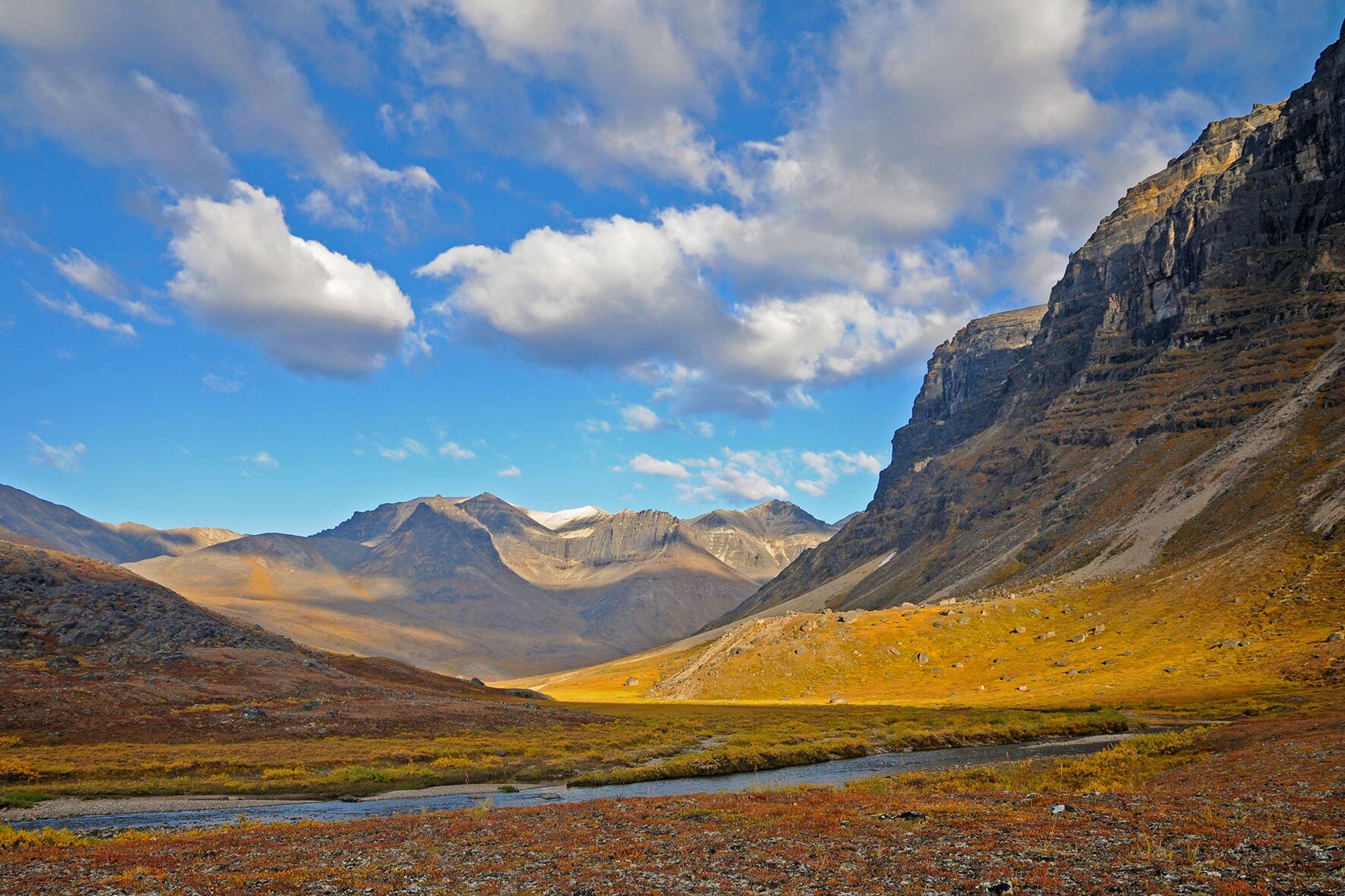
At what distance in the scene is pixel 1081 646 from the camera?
381 ft

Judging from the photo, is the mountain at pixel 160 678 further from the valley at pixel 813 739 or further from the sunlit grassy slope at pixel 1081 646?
the sunlit grassy slope at pixel 1081 646

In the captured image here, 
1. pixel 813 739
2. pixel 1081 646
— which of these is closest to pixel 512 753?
pixel 813 739

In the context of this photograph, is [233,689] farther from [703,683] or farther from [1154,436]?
[1154,436]

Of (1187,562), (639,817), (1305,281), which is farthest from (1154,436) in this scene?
→ (639,817)

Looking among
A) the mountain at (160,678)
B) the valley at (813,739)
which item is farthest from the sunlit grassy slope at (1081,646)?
the mountain at (160,678)

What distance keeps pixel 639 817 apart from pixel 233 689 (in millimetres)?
72967

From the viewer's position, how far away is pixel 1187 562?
418ft

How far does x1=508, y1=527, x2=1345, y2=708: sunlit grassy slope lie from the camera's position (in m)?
89.9

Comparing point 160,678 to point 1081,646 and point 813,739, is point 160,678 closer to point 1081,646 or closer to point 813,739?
point 813,739

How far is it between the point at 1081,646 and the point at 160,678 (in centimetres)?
12258

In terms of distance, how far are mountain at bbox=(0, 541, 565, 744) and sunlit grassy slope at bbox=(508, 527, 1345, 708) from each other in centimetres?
4645

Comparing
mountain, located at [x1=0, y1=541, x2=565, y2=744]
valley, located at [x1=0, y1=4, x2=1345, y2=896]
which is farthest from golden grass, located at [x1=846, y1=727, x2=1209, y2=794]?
mountain, located at [x1=0, y1=541, x2=565, y2=744]

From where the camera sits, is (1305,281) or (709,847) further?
(1305,281)

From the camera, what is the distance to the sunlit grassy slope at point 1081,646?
3541 inches
